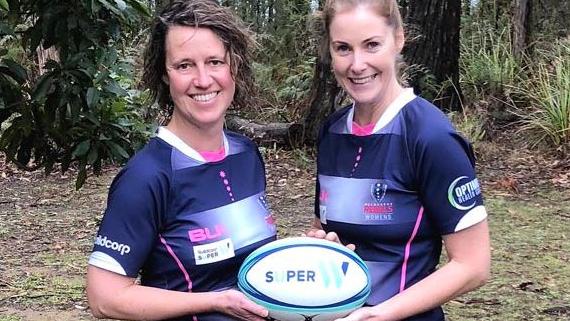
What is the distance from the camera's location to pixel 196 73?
229 centimetres

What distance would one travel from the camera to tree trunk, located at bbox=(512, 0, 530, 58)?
1104cm

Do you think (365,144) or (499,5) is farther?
(499,5)

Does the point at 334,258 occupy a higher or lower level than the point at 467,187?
lower

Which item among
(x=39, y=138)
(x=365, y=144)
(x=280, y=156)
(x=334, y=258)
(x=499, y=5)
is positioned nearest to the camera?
(x=334, y=258)

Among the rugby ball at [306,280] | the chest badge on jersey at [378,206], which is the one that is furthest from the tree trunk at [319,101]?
the rugby ball at [306,280]

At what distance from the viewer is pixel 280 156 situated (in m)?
8.70

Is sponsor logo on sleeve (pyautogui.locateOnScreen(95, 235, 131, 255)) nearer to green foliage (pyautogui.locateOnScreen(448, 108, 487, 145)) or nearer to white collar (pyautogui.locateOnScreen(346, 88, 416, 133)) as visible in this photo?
white collar (pyautogui.locateOnScreen(346, 88, 416, 133))

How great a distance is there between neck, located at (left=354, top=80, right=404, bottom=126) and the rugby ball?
14.6 inches

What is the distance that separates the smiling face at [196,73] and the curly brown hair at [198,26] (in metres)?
0.02

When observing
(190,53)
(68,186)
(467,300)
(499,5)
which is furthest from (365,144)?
(499,5)

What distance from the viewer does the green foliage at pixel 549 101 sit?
846 centimetres

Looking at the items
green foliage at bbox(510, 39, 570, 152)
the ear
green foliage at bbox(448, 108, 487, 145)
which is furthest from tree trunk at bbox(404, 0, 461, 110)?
the ear

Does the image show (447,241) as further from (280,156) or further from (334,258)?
(280,156)

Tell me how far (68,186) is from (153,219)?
5999 millimetres
